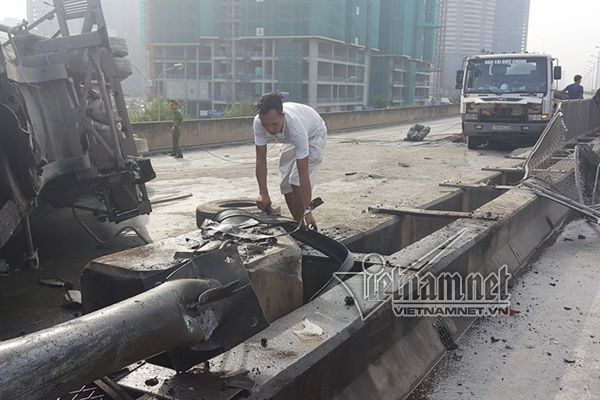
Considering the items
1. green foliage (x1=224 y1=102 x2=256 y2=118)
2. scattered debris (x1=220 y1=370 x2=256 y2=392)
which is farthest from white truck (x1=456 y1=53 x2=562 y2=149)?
scattered debris (x1=220 y1=370 x2=256 y2=392)

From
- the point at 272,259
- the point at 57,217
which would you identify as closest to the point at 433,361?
the point at 272,259

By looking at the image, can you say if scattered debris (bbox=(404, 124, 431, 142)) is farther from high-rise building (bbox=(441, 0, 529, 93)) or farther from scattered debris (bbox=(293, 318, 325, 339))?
high-rise building (bbox=(441, 0, 529, 93))

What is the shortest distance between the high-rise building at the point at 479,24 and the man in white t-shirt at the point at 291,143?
131068 mm

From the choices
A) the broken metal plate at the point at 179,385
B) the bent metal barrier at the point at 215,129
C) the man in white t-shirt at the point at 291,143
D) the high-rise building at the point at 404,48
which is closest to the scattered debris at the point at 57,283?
the man in white t-shirt at the point at 291,143

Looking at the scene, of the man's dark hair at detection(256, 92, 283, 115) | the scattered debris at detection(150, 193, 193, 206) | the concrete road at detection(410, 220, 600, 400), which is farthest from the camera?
the scattered debris at detection(150, 193, 193, 206)

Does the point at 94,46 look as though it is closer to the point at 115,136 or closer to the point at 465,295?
the point at 115,136

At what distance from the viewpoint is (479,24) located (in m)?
138

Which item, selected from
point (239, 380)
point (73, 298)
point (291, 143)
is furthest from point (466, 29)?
point (239, 380)

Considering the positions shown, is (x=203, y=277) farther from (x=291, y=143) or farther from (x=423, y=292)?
(x=291, y=143)

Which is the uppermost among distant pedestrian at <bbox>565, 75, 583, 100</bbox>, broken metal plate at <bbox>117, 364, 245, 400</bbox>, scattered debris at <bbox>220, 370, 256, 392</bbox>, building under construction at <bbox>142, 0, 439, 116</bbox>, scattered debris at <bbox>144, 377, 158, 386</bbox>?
building under construction at <bbox>142, 0, 439, 116</bbox>

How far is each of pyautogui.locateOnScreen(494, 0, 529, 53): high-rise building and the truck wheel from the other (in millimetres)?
119904

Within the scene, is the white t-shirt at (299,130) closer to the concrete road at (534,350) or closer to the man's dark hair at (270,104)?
the man's dark hair at (270,104)

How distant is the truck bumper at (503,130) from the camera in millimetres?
15977

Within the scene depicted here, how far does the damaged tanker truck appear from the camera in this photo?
579 centimetres
